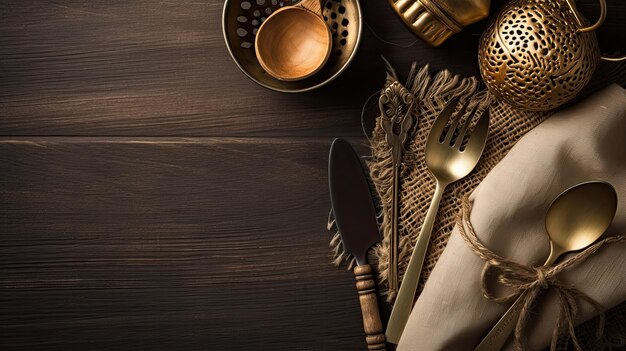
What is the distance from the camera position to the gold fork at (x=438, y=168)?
0.70m

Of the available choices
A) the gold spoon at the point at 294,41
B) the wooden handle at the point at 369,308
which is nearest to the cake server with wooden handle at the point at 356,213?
the wooden handle at the point at 369,308

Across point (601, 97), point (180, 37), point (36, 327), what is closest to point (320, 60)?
point (180, 37)

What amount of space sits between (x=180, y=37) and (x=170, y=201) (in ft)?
0.74

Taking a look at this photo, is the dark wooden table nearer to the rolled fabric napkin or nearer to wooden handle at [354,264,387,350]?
wooden handle at [354,264,387,350]

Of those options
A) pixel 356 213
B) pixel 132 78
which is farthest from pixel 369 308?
pixel 132 78

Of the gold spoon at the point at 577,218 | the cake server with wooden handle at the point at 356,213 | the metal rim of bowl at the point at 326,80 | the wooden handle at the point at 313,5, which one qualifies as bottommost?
the cake server with wooden handle at the point at 356,213

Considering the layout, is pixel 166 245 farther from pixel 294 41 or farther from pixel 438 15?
pixel 438 15

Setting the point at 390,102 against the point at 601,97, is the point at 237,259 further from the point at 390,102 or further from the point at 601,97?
the point at 601,97

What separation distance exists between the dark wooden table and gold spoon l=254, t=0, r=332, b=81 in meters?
0.05

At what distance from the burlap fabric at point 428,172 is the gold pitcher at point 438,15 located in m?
0.06

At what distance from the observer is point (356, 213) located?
73cm

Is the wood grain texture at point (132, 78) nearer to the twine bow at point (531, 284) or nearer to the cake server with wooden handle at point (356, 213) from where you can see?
the cake server with wooden handle at point (356, 213)

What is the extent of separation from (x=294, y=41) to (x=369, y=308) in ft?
1.19

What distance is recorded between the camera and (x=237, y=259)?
2.49 feet
